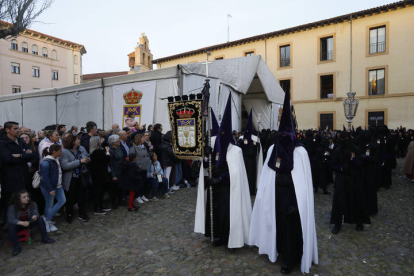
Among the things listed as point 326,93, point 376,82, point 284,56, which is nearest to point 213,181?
point 376,82

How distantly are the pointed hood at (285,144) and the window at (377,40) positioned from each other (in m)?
22.0

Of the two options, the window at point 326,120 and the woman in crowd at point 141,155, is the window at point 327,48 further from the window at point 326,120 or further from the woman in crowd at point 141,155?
the woman in crowd at point 141,155

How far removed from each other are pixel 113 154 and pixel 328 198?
5.55 meters

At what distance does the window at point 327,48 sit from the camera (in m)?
22.5

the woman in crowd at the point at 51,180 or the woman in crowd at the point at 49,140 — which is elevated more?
the woman in crowd at the point at 49,140

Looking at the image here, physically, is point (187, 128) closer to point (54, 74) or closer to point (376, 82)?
point (376, 82)

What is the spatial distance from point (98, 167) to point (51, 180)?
1044mm

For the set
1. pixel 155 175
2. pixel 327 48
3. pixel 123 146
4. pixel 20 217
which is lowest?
pixel 20 217

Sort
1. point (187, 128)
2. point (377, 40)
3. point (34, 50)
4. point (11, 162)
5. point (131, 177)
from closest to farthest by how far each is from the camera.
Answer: point (11, 162)
point (187, 128)
point (131, 177)
point (377, 40)
point (34, 50)

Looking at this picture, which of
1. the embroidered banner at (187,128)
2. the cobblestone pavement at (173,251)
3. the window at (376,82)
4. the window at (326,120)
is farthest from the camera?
the window at (326,120)

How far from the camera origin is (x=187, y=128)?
465 centimetres

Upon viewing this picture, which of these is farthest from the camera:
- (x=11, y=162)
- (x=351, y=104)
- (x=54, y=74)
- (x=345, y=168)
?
(x=54, y=74)

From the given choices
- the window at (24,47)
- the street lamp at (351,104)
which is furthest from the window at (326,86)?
the window at (24,47)

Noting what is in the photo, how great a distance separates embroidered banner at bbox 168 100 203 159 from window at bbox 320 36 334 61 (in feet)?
71.5
